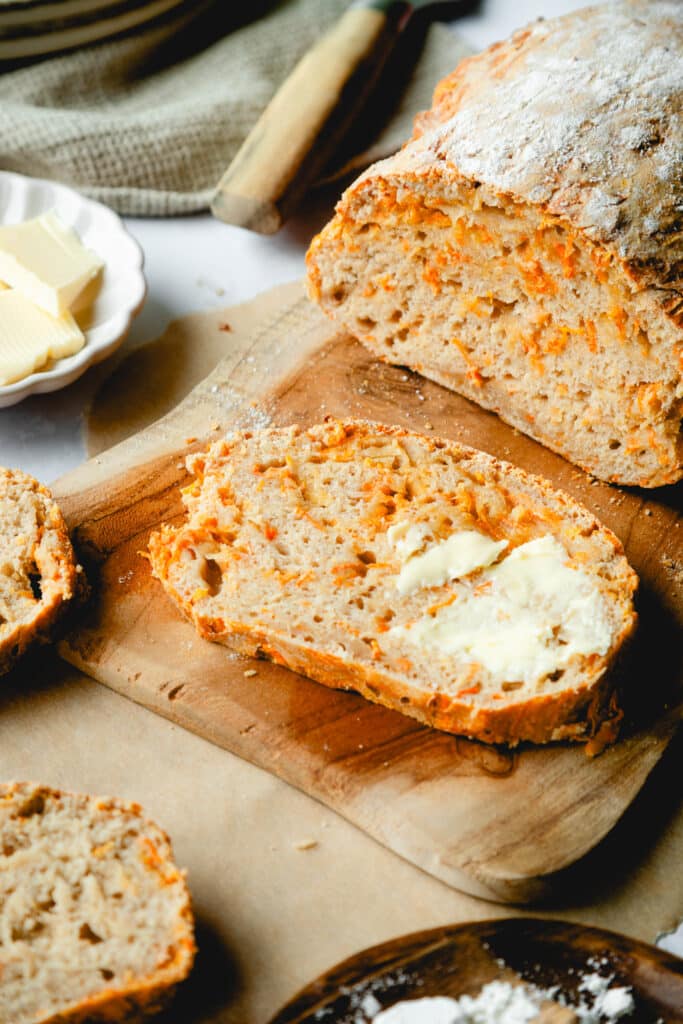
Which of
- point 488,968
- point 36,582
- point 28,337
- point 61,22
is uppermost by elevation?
point 61,22

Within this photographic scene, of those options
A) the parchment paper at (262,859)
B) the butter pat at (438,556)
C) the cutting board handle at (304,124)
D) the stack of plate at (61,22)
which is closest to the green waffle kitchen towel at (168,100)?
the stack of plate at (61,22)

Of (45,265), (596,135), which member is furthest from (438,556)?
(45,265)

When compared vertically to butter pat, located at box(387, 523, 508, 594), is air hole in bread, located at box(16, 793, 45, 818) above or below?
below

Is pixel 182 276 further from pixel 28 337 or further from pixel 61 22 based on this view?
pixel 61 22

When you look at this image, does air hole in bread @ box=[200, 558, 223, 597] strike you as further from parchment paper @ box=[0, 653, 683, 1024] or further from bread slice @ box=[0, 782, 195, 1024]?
bread slice @ box=[0, 782, 195, 1024]

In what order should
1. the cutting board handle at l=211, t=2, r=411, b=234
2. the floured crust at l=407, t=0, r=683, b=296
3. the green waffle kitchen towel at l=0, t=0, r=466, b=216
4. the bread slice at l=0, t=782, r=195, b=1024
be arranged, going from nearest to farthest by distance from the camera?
the bread slice at l=0, t=782, r=195, b=1024 → the floured crust at l=407, t=0, r=683, b=296 → the cutting board handle at l=211, t=2, r=411, b=234 → the green waffle kitchen towel at l=0, t=0, r=466, b=216

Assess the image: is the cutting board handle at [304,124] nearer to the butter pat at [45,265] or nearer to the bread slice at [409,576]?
the butter pat at [45,265]

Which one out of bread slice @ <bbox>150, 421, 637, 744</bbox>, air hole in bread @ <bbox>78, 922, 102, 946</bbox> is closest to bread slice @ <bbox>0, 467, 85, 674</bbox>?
bread slice @ <bbox>150, 421, 637, 744</bbox>
